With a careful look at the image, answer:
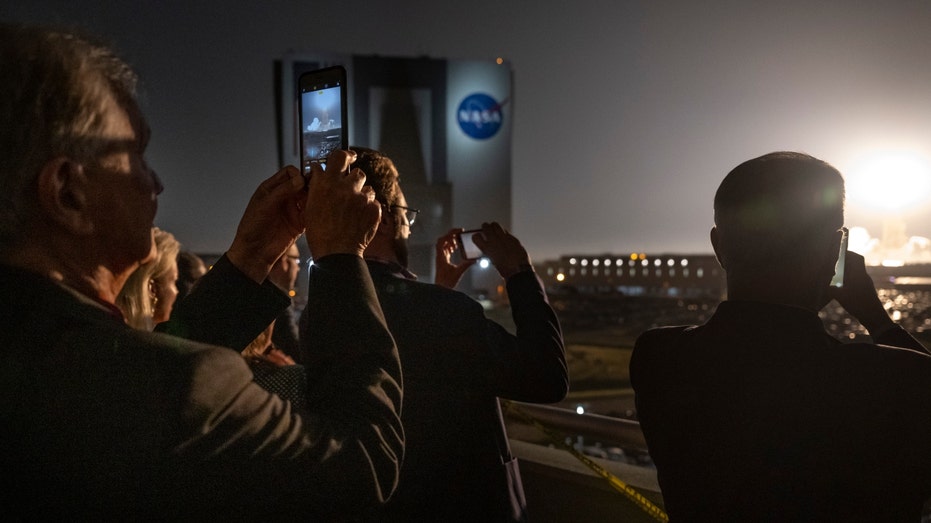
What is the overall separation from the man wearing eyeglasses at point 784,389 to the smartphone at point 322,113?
78cm

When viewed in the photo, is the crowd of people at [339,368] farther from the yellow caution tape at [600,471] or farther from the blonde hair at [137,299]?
the blonde hair at [137,299]

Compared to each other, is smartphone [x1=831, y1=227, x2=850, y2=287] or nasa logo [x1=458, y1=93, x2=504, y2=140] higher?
nasa logo [x1=458, y1=93, x2=504, y2=140]

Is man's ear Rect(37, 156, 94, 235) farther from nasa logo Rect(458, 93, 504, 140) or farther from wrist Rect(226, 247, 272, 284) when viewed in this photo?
nasa logo Rect(458, 93, 504, 140)

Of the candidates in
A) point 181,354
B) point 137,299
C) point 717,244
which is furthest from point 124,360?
point 137,299

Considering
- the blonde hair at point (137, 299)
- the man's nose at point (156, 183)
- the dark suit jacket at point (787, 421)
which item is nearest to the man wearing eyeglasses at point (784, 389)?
the dark suit jacket at point (787, 421)

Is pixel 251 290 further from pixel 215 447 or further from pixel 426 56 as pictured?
pixel 426 56

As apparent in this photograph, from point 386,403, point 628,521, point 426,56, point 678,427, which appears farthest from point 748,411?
point 426,56

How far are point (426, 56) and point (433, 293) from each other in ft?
72.7

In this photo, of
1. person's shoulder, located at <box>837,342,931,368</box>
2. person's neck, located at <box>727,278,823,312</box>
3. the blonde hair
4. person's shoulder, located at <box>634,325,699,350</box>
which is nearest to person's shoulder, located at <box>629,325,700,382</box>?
person's shoulder, located at <box>634,325,699,350</box>

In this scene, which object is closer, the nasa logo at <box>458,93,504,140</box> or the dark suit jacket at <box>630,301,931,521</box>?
the dark suit jacket at <box>630,301,931,521</box>

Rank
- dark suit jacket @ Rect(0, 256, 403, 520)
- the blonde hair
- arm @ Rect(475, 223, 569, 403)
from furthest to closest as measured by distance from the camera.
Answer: the blonde hair → arm @ Rect(475, 223, 569, 403) → dark suit jacket @ Rect(0, 256, 403, 520)

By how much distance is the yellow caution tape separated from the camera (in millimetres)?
2242

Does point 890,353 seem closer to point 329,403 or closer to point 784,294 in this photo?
point 784,294

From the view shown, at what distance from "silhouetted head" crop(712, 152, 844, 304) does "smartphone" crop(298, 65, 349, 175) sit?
776 millimetres
